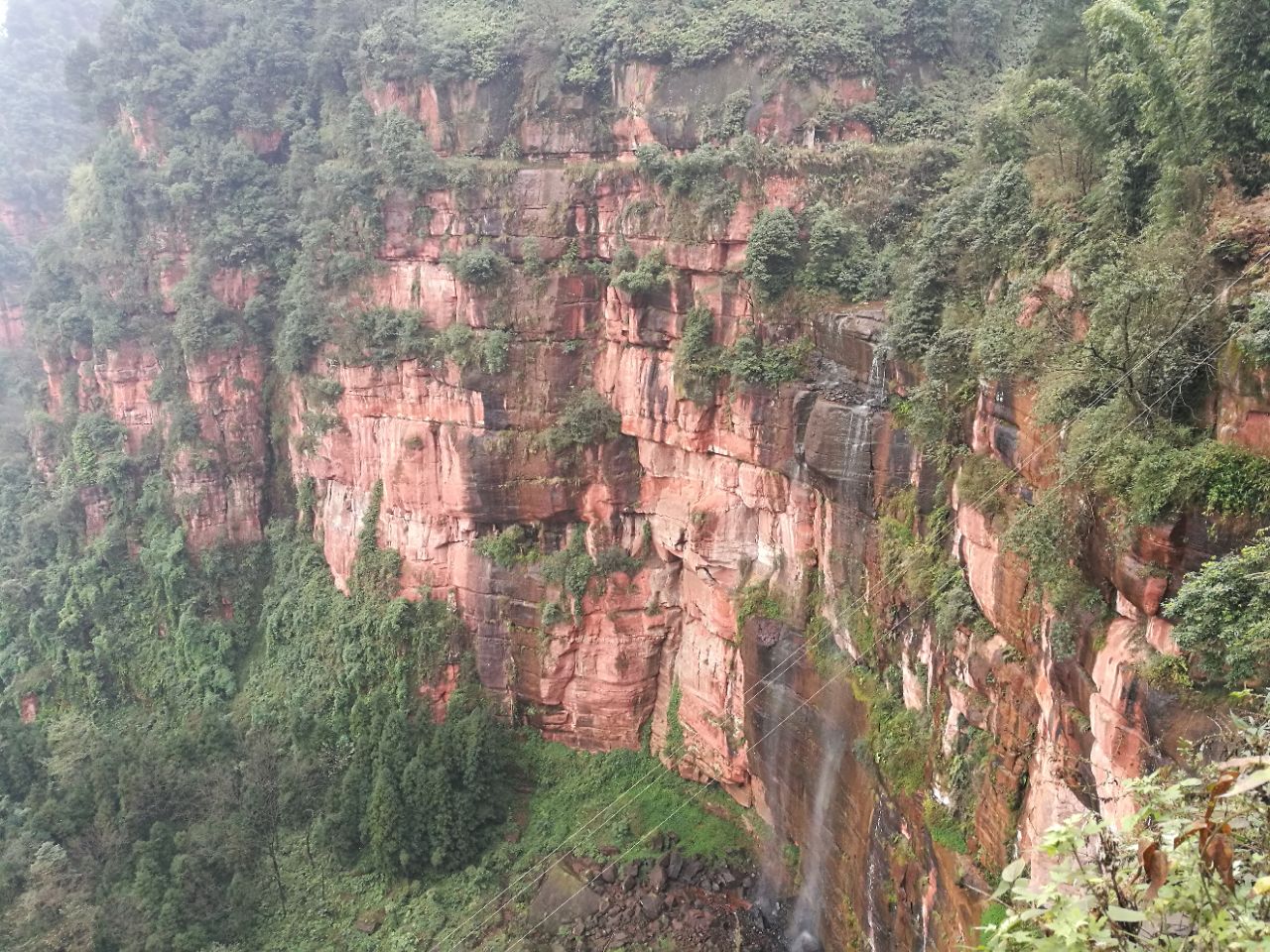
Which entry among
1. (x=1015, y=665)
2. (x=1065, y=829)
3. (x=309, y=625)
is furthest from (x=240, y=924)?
(x=1065, y=829)

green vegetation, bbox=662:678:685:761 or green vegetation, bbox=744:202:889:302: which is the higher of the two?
green vegetation, bbox=744:202:889:302

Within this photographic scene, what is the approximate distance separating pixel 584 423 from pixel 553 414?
0.99 m

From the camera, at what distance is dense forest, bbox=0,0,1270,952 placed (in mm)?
7871

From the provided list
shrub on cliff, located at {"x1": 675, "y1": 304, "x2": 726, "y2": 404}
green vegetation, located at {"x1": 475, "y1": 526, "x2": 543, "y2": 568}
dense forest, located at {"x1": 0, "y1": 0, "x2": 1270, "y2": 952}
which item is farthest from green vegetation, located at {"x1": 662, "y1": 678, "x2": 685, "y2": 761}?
shrub on cliff, located at {"x1": 675, "y1": 304, "x2": 726, "y2": 404}

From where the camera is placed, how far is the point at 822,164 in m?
18.0

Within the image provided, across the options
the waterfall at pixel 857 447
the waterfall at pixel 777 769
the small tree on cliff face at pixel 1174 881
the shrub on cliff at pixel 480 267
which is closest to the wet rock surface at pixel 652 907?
the waterfall at pixel 777 769

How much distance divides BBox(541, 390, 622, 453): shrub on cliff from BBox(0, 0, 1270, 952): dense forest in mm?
90

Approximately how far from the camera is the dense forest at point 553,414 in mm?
A: 7871

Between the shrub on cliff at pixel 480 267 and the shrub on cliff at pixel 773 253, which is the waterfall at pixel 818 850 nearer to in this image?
the shrub on cliff at pixel 773 253

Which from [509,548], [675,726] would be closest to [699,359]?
[509,548]

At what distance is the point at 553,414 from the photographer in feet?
67.1

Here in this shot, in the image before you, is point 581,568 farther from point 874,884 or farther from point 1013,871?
point 1013,871

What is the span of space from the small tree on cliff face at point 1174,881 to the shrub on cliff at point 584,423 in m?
16.9

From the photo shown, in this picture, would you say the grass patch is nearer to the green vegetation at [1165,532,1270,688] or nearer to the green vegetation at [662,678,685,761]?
the green vegetation at [662,678,685,761]
